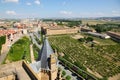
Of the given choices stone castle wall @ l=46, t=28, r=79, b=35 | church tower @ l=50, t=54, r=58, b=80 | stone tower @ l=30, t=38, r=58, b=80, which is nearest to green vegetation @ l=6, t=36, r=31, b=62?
stone tower @ l=30, t=38, r=58, b=80

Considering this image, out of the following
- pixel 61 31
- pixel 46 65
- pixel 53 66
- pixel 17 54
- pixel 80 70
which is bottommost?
pixel 61 31

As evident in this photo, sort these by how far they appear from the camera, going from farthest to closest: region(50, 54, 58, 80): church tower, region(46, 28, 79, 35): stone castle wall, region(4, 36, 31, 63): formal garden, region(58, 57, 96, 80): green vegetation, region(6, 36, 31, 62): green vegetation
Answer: region(46, 28, 79, 35): stone castle wall → region(6, 36, 31, 62): green vegetation → region(4, 36, 31, 63): formal garden → region(58, 57, 96, 80): green vegetation → region(50, 54, 58, 80): church tower

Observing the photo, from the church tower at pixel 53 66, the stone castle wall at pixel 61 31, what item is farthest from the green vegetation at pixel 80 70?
the stone castle wall at pixel 61 31

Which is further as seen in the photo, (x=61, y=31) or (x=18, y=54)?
(x=61, y=31)

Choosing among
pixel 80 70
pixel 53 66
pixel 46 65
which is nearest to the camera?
pixel 46 65

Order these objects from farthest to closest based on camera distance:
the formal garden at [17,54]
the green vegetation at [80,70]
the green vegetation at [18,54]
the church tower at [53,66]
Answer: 1. the green vegetation at [18,54]
2. the formal garden at [17,54]
3. the green vegetation at [80,70]
4. the church tower at [53,66]

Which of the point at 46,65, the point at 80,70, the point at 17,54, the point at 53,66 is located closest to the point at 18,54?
the point at 17,54

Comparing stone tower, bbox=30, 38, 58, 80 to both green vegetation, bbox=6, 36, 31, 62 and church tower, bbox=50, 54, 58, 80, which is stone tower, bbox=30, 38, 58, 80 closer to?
church tower, bbox=50, 54, 58, 80

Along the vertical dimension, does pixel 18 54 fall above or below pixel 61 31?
above

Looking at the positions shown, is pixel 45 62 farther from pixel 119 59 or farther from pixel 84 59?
pixel 119 59

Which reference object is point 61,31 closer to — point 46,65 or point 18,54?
point 18,54

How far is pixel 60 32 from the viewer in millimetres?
117500

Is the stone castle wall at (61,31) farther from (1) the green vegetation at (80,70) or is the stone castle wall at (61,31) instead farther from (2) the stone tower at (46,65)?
(2) the stone tower at (46,65)

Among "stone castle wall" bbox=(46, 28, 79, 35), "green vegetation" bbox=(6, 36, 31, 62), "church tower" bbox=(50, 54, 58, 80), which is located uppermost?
"church tower" bbox=(50, 54, 58, 80)
